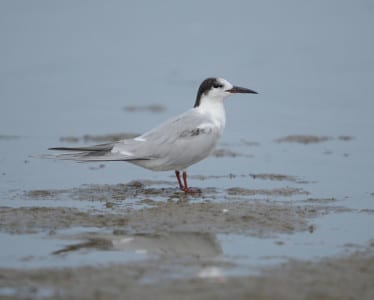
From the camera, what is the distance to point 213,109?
6.77 metres

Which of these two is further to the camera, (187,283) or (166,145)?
(166,145)

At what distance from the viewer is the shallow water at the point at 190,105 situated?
4.79 metres

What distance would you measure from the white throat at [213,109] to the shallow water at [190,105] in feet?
1.62

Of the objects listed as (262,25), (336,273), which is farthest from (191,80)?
(336,273)

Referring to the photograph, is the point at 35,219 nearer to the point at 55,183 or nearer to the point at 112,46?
the point at 55,183

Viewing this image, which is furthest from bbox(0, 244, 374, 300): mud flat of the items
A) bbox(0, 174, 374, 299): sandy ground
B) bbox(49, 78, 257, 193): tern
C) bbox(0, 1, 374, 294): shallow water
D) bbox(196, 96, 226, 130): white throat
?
bbox(196, 96, 226, 130): white throat

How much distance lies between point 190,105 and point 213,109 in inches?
118

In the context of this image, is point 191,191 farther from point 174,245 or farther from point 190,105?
point 190,105

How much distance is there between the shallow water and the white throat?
49cm

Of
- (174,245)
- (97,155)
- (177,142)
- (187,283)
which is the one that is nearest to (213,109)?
(177,142)

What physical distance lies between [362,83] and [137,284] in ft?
24.6

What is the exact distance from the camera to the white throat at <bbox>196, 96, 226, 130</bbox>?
668 cm

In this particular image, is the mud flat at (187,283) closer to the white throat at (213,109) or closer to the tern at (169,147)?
the tern at (169,147)

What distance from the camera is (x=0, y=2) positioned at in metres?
16.0
